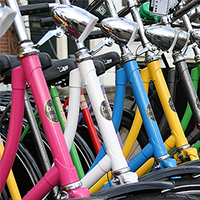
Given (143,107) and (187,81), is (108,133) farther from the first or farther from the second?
(187,81)

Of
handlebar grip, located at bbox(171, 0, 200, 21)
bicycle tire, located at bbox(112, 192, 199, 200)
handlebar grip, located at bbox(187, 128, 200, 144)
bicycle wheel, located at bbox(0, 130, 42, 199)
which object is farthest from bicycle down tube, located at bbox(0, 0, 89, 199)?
handlebar grip, located at bbox(187, 128, 200, 144)

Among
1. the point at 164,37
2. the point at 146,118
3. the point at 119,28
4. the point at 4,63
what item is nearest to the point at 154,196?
the point at 146,118

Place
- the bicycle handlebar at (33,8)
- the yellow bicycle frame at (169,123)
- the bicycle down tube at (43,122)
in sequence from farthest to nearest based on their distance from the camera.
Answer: the yellow bicycle frame at (169,123), the bicycle handlebar at (33,8), the bicycle down tube at (43,122)

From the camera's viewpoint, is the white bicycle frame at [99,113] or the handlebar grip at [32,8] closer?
the white bicycle frame at [99,113]

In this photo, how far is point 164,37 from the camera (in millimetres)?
1917

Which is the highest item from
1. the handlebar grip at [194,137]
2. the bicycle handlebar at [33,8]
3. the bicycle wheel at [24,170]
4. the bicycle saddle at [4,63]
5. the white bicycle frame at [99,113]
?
the bicycle handlebar at [33,8]

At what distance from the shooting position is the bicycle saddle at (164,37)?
6.24 ft

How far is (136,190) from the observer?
107cm

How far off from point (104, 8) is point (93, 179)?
3.01 feet

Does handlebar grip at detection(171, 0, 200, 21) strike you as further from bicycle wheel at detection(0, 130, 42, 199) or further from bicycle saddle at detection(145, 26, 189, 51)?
bicycle wheel at detection(0, 130, 42, 199)

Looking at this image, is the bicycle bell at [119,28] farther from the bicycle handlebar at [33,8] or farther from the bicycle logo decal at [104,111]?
the bicycle logo decal at [104,111]

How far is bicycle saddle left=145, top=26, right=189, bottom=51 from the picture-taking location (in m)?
1.90

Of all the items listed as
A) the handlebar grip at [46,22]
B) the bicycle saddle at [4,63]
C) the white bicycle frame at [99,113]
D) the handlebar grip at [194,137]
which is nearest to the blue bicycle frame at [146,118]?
the white bicycle frame at [99,113]

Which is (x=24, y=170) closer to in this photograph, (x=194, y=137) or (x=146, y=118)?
(x=146, y=118)
